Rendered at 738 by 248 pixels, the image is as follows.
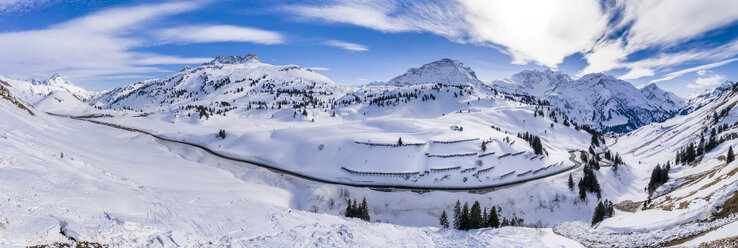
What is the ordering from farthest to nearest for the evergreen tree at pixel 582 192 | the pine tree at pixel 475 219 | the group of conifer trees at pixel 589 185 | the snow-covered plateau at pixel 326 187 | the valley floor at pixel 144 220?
the group of conifer trees at pixel 589 185 → the evergreen tree at pixel 582 192 → the pine tree at pixel 475 219 → the snow-covered plateau at pixel 326 187 → the valley floor at pixel 144 220

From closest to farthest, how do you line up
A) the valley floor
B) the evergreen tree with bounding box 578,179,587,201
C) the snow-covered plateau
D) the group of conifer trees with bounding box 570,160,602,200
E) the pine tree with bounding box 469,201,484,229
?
the valley floor → the snow-covered plateau → the pine tree with bounding box 469,201,484,229 → the evergreen tree with bounding box 578,179,587,201 → the group of conifer trees with bounding box 570,160,602,200

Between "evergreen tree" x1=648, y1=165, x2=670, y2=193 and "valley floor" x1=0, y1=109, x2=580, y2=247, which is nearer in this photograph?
"valley floor" x1=0, y1=109, x2=580, y2=247

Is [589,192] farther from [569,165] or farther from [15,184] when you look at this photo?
[15,184]

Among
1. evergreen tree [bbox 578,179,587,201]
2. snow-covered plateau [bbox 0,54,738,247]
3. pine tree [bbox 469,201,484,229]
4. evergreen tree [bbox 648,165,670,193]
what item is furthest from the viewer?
evergreen tree [bbox 648,165,670,193]

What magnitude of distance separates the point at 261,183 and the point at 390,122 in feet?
263

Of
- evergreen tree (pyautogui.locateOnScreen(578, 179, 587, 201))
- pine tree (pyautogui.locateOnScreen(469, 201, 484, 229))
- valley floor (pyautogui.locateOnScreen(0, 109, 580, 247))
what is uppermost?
valley floor (pyautogui.locateOnScreen(0, 109, 580, 247))

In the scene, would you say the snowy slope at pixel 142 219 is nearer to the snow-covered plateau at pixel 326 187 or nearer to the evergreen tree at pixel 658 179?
the snow-covered plateau at pixel 326 187

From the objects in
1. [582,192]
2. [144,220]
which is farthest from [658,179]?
[144,220]

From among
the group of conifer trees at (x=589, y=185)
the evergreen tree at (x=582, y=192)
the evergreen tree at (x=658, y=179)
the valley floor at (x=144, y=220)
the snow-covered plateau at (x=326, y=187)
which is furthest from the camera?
the evergreen tree at (x=658, y=179)

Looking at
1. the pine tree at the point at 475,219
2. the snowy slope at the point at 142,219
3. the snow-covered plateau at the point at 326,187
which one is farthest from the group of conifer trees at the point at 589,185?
the snowy slope at the point at 142,219

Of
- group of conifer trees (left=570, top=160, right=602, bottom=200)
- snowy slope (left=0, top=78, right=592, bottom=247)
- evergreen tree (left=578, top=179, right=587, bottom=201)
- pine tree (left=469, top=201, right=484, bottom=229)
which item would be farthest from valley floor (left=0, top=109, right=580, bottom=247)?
group of conifer trees (left=570, top=160, right=602, bottom=200)

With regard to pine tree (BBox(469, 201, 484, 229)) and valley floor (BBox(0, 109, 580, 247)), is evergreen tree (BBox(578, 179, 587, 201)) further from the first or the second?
valley floor (BBox(0, 109, 580, 247))

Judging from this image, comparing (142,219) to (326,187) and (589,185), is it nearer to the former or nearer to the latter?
(326,187)

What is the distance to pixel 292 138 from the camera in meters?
126
